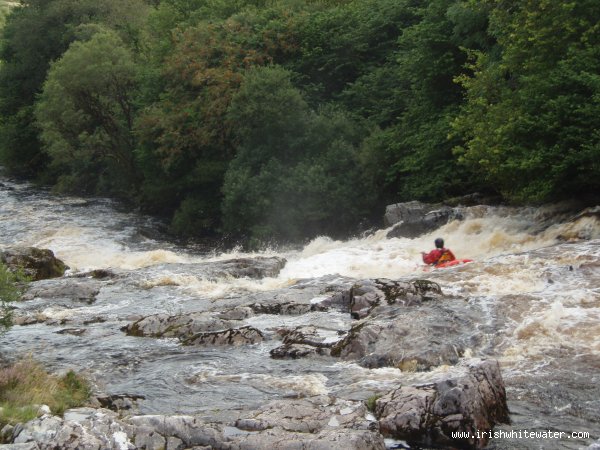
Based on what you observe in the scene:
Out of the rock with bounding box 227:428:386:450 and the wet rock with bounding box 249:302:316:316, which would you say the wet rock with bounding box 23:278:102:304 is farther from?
the rock with bounding box 227:428:386:450

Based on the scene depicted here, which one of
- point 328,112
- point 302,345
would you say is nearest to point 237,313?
point 302,345

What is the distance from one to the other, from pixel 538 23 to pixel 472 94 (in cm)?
324

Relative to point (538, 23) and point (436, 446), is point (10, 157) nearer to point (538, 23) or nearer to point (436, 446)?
point (538, 23)

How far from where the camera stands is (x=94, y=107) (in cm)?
3484

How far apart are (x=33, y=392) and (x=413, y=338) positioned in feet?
18.9

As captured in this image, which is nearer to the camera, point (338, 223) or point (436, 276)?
point (436, 276)

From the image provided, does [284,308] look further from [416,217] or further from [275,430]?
[416,217]

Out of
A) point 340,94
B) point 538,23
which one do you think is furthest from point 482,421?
point 340,94

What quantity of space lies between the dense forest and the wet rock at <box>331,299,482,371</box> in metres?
7.22

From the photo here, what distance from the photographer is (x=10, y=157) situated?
4644 cm

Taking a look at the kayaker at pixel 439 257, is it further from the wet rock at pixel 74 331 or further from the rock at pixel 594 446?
the rock at pixel 594 446

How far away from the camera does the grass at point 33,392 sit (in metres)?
8.73

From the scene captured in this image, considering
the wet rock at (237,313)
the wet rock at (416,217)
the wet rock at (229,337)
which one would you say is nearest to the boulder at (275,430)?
the wet rock at (229,337)

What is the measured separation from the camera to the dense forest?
65.5 ft
